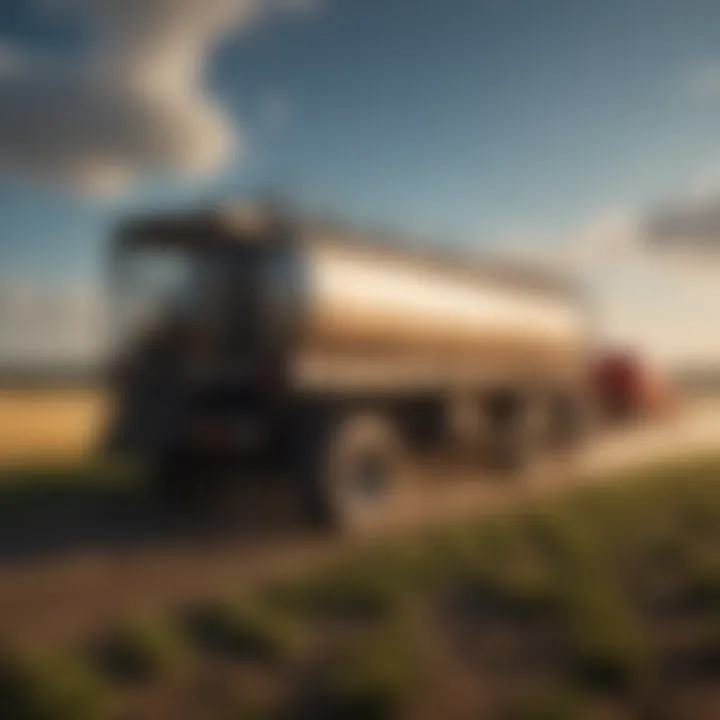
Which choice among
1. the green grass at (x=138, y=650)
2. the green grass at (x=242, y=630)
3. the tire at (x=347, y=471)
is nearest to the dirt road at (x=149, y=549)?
Result: the tire at (x=347, y=471)

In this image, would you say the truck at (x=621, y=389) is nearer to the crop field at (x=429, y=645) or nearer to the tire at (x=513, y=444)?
the tire at (x=513, y=444)

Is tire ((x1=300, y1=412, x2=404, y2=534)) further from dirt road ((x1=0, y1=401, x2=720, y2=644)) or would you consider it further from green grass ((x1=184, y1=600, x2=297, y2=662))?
green grass ((x1=184, y1=600, x2=297, y2=662))

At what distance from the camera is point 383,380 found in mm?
8836

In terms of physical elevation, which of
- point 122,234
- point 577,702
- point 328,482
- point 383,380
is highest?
point 122,234

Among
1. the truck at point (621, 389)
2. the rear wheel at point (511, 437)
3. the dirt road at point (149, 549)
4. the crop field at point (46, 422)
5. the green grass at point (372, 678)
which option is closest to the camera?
the green grass at point (372, 678)

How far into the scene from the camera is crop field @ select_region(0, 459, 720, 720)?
14.0ft

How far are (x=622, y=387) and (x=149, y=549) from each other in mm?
11998

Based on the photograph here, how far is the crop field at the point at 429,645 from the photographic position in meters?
4.27

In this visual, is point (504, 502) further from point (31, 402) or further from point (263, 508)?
point (31, 402)

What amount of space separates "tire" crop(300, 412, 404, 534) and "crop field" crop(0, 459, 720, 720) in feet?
3.61

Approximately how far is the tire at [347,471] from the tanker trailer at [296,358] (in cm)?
2

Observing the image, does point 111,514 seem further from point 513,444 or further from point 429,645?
point 513,444

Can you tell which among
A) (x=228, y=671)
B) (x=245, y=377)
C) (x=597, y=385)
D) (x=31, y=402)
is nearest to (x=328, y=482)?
(x=245, y=377)

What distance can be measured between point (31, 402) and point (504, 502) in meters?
5.36
